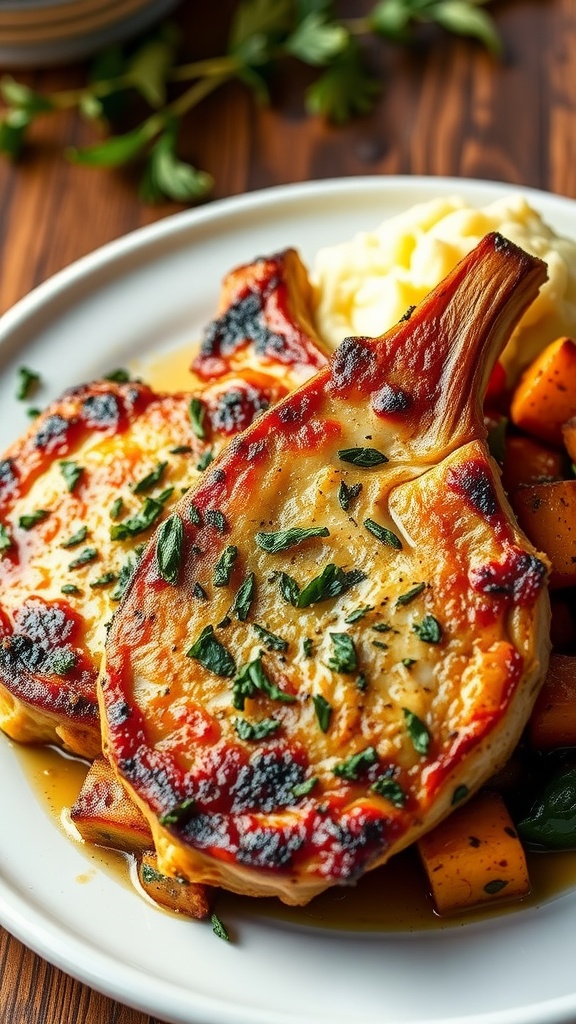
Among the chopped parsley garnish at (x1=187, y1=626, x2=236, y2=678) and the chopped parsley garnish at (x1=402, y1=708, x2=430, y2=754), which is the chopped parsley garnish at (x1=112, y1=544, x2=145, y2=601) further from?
the chopped parsley garnish at (x1=402, y1=708, x2=430, y2=754)

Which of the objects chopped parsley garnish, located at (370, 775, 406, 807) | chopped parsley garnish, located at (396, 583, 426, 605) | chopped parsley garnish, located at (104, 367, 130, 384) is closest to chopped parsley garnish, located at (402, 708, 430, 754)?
chopped parsley garnish, located at (370, 775, 406, 807)

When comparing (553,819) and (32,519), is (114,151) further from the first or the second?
(553,819)

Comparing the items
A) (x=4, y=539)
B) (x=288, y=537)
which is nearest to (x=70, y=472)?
(x=4, y=539)

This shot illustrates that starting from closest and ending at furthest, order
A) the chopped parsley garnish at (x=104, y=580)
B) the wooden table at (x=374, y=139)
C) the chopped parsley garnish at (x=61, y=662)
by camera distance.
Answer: the chopped parsley garnish at (x=61, y=662), the chopped parsley garnish at (x=104, y=580), the wooden table at (x=374, y=139)

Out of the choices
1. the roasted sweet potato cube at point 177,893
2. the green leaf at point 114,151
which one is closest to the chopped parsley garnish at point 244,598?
the roasted sweet potato cube at point 177,893

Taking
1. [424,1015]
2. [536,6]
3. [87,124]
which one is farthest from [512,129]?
[424,1015]

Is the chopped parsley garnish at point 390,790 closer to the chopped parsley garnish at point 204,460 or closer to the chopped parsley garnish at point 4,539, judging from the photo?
the chopped parsley garnish at point 204,460
